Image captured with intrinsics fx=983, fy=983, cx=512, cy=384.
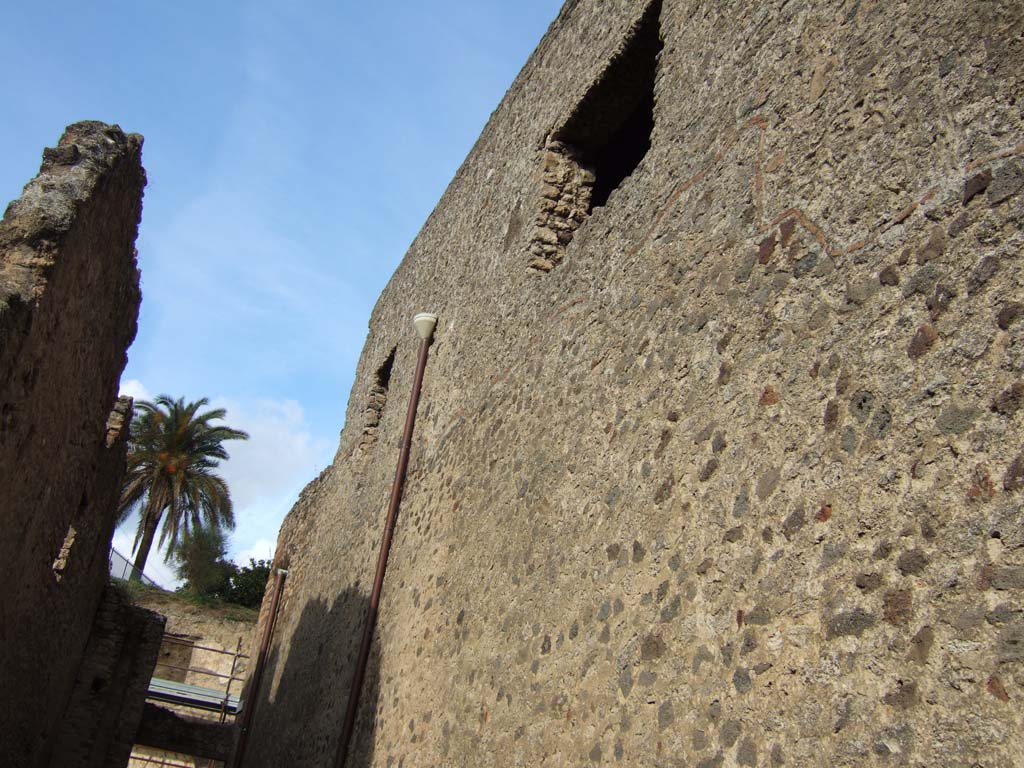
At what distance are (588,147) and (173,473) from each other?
666 inches

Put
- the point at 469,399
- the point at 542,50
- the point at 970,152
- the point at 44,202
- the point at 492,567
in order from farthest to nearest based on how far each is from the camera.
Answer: the point at 542,50
the point at 469,399
the point at 492,567
the point at 44,202
the point at 970,152

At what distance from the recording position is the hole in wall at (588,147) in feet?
21.4

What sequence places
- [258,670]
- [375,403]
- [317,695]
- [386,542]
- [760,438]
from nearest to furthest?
[760,438] → [386,542] → [317,695] → [375,403] → [258,670]

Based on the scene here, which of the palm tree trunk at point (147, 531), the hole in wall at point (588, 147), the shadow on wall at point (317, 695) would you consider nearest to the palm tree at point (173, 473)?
the palm tree trunk at point (147, 531)

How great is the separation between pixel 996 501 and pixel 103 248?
516 cm

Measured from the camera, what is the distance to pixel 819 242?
3516 mm

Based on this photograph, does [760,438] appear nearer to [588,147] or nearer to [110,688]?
[588,147]

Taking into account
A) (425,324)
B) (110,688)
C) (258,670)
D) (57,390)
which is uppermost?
(425,324)

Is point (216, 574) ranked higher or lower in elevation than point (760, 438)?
higher

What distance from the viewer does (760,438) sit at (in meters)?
3.46

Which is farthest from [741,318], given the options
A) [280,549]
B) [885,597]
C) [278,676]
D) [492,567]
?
[280,549]

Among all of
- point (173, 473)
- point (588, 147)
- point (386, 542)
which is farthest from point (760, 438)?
point (173, 473)

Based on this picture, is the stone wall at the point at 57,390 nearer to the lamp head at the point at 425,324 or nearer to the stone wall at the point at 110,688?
the stone wall at the point at 110,688

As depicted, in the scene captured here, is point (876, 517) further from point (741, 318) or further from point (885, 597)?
point (741, 318)
